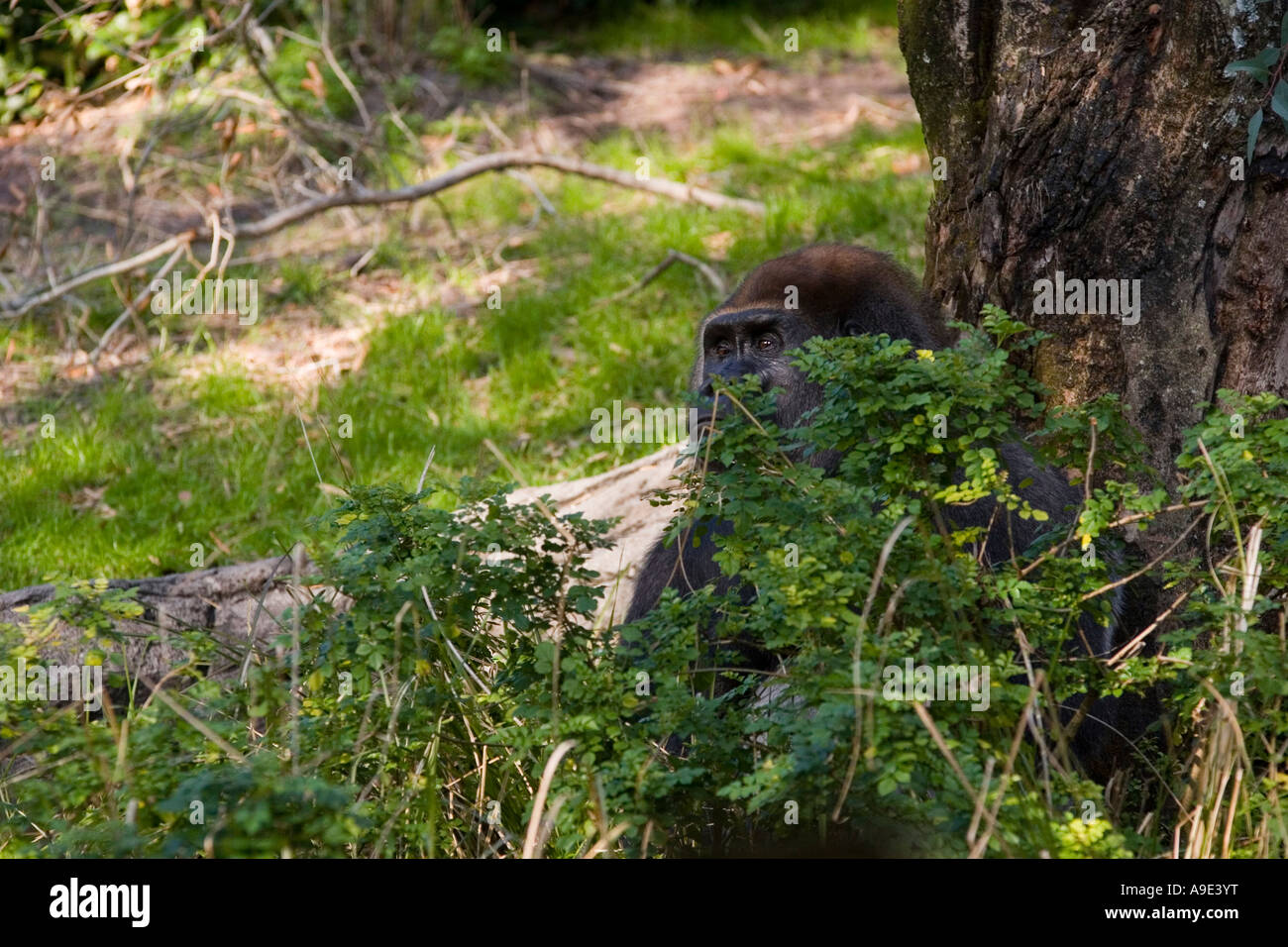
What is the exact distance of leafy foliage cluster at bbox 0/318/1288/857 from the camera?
114 inches

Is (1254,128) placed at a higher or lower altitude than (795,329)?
higher

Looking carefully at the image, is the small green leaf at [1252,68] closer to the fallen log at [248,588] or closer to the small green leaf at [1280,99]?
the small green leaf at [1280,99]

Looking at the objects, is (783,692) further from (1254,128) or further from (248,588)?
(248,588)

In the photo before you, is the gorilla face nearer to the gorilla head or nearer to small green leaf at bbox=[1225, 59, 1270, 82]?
the gorilla head

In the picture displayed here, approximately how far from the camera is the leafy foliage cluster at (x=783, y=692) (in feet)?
9.51

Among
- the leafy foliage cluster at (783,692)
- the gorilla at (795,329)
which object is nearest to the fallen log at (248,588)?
the gorilla at (795,329)

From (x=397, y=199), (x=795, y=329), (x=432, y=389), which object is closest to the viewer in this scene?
(x=795, y=329)

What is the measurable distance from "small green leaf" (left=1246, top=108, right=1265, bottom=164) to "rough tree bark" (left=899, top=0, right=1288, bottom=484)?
0.14 feet

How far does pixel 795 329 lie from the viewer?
5125 mm

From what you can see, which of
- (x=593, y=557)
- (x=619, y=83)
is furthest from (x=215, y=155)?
(x=593, y=557)

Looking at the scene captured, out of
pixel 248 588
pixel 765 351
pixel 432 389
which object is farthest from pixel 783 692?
pixel 432 389

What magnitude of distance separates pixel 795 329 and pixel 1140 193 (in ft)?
4.45
